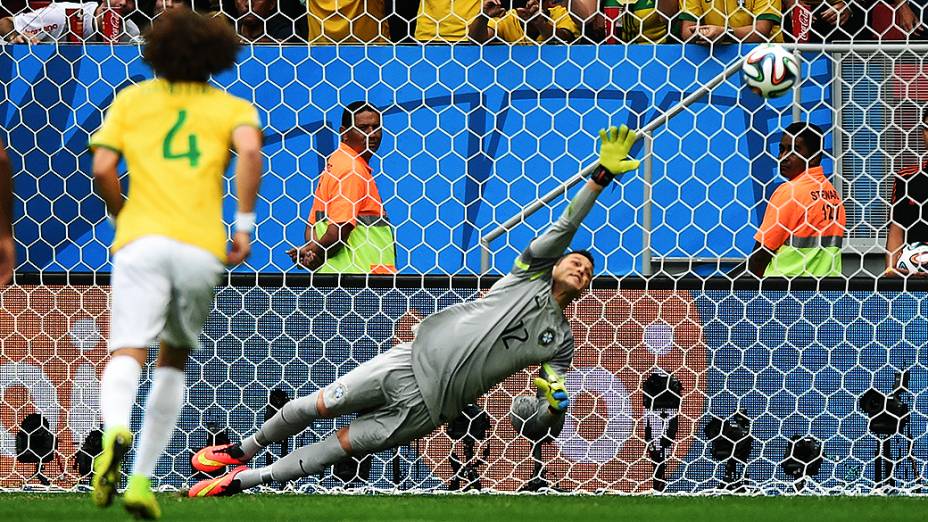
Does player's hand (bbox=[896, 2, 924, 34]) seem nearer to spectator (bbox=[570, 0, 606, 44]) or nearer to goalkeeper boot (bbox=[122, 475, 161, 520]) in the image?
spectator (bbox=[570, 0, 606, 44])

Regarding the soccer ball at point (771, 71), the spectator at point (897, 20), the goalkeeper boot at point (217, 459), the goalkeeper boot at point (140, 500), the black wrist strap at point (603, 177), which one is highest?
the spectator at point (897, 20)

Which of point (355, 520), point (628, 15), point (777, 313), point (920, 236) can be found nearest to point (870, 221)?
point (920, 236)

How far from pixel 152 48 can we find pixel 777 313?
339 centimetres

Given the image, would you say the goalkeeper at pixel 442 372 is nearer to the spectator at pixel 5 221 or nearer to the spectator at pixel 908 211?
the spectator at pixel 5 221

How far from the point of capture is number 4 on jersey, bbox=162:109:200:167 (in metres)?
4.59

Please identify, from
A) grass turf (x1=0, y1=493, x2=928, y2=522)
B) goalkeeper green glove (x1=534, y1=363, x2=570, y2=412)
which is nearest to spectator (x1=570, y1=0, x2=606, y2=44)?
goalkeeper green glove (x1=534, y1=363, x2=570, y2=412)

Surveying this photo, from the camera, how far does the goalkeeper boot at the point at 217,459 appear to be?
635 centimetres

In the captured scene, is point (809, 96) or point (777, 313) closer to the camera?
point (777, 313)

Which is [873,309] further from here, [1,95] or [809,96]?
[1,95]

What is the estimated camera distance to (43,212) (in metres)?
7.60

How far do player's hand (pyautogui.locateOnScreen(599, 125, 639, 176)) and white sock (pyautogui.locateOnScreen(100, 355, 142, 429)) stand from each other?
2.09 meters

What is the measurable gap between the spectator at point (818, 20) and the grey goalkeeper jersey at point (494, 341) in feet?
7.63

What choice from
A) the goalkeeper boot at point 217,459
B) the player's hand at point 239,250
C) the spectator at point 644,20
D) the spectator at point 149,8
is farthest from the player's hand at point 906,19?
the player's hand at point 239,250

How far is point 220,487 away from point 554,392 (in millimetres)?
1454
